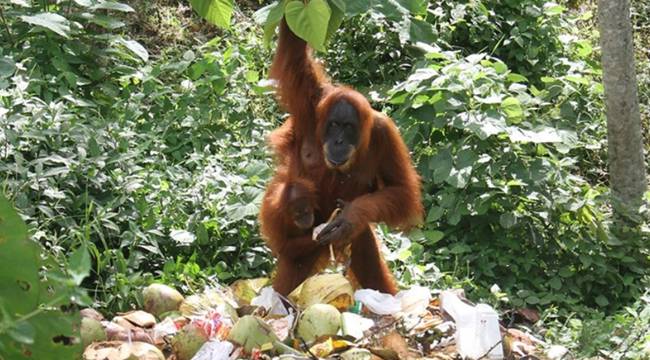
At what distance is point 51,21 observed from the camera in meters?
5.36

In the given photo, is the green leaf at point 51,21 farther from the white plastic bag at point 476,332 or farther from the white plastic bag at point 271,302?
the white plastic bag at point 476,332

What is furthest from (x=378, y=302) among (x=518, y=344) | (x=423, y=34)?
(x=423, y=34)

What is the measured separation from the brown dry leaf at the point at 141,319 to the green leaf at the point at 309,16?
6.07 feet

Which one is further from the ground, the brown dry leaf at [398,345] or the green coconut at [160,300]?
the brown dry leaf at [398,345]

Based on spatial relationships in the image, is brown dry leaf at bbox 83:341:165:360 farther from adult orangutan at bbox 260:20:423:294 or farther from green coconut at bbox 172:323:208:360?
adult orangutan at bbox 260:20:423:294

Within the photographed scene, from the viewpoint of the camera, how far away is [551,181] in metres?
5.30

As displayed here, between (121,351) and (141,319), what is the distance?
0.47m

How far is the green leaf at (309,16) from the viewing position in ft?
6.96

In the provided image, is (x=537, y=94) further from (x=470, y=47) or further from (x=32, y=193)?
(x=32, y=193)

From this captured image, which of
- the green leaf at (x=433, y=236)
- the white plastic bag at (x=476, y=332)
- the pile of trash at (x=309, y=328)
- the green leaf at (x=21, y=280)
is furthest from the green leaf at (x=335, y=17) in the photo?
the green leaf at (x=433, y=236)

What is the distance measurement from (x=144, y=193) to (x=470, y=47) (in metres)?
2.75

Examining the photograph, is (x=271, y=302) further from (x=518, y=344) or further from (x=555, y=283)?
(x=555, y=283)

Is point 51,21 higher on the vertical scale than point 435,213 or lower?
higher

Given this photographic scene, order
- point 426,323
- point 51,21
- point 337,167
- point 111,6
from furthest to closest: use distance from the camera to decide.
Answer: point 111,6 < point 51,21 < point 337,167 < point 426,323
